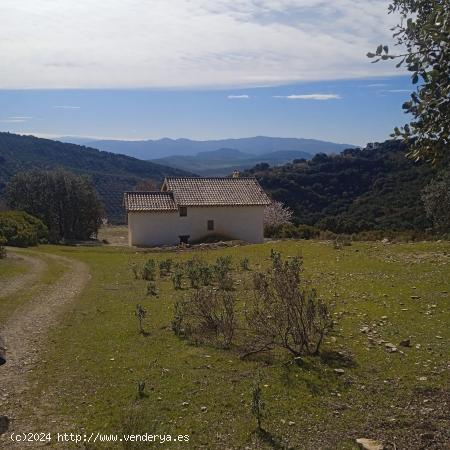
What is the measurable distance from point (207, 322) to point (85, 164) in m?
111

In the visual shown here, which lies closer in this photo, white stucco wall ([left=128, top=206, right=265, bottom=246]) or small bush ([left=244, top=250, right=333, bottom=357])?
small bush ([left=244, top=250, right=333, bottom=357])

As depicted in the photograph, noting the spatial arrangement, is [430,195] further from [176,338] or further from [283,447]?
[283,447]

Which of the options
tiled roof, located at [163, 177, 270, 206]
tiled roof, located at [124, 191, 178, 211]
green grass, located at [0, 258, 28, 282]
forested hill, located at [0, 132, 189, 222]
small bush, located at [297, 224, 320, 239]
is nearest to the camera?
green grass, located at [0, 258, 28, 282]

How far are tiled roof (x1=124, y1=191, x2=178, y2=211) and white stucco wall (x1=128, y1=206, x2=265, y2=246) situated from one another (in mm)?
382

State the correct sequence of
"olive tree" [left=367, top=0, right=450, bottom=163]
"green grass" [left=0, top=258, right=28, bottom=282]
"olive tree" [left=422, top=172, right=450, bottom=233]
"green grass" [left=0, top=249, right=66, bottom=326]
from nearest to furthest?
1. "olive tree" [left=367, top=0, right=450, bottom=163]
2. "green grass" [left=0, top=249, right=66, bottom=326]
3. "green grass" [left=0, top=258, right=28, bottom=282]
4. "olive tree" [left=422, top=172, right=450, bottom=233]

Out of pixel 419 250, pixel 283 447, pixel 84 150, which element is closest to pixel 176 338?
pixel 283 447

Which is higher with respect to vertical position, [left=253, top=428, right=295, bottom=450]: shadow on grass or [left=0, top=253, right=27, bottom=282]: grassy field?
[left=253, top=428, right=295, bottom=450]: shadow on grass

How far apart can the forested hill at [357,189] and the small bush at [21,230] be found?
20244mm

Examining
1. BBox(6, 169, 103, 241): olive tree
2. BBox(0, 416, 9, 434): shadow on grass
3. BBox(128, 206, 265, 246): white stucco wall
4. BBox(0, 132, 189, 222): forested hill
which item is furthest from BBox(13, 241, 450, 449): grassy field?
BBox(0, 132, 189, 222): forested hill

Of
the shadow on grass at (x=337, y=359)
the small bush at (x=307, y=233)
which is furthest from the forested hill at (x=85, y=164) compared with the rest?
the shadow on grass at (x=337, y=359)

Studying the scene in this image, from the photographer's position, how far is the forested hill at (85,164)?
9044 cm

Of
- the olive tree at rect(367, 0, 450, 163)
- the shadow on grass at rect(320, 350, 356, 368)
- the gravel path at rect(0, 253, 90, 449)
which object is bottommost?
the gravel path at rect(0, 253, 90, 449)

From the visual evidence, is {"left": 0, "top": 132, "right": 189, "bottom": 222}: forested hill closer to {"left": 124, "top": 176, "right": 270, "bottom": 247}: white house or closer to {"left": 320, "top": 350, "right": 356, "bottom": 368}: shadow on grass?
{"left": 124, "top": 176, "right": 270, "bottom": 247}: white house

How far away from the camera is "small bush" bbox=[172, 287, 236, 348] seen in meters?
9.68
